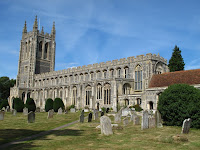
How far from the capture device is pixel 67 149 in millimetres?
8555

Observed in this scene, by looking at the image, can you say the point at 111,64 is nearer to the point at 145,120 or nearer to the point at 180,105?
the point at 180,105

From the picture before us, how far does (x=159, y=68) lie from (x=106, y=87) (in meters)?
9.76

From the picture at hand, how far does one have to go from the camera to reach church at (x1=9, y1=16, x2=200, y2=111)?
3275cm

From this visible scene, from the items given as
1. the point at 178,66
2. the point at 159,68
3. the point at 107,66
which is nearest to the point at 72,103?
the point at 107,66

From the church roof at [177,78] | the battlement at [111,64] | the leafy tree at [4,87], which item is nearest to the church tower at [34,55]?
the battlement at [111,64]

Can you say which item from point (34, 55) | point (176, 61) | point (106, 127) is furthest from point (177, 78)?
point (34, 55)

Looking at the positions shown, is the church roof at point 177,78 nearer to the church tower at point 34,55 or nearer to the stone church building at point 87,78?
the stone church building at point 87,78

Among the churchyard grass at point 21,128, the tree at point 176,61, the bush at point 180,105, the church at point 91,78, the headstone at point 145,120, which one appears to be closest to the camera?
the churchyard grass at point 21,128

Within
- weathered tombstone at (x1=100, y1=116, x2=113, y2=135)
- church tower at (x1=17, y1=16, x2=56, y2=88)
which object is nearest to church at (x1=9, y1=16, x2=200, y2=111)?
church tower at (x1=17, y1=16, x2=56, y2=88)

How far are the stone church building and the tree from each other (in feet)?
4.20

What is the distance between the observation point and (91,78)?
151ft

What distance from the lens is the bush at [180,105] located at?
14.6 m

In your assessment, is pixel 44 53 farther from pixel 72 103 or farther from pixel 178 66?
pixel 178 66

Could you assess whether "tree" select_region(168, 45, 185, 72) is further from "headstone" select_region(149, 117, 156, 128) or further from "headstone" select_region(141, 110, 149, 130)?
"headstone" select_region(141, 110, 149, 130)
